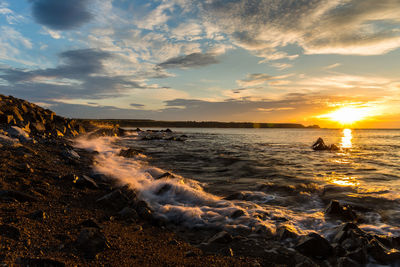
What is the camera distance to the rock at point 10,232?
3.24 metres

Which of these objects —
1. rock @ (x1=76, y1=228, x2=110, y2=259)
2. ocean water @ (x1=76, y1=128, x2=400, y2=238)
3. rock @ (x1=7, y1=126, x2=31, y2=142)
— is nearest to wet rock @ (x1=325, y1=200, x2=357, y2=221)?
ocean water @ (x1=76, y1=128, x2=400, y2=238)

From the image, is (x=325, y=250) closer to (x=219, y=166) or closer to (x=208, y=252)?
(x=208, y=252)

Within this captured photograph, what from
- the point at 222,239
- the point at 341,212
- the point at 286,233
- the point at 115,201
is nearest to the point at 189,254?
the point at 222,239

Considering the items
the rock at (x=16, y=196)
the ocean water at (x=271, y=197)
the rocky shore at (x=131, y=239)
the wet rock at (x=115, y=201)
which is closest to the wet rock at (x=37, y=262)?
the rocky shore at (x=131, y=239)

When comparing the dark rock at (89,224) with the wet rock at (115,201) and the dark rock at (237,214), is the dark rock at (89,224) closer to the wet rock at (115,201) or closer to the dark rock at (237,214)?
the wet rock at (115,201)

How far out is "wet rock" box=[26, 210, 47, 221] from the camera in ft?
13.1

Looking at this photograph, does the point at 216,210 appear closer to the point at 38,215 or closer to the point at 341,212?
the point at 341,212

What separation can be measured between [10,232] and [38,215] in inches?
29.9

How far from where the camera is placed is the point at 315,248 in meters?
4.01

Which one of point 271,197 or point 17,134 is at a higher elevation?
point 17,134

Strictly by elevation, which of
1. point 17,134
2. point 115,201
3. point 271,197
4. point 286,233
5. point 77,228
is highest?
point 17,134

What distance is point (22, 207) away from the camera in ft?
14.2

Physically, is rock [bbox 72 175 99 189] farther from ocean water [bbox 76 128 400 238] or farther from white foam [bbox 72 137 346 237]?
ocean water [bbox 76 128 400 238]

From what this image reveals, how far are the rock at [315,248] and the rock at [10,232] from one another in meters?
4.53
